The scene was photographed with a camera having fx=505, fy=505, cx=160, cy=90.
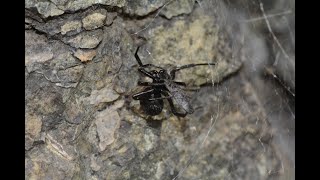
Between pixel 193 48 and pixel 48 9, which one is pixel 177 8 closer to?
pixel 193 48

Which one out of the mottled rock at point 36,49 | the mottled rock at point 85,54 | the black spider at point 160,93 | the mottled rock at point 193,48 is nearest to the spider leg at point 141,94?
the black spider at point 160,93

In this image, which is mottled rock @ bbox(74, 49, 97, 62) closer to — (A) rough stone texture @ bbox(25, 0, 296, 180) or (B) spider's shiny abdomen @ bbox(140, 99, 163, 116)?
(A) rough stone texture @ bbox(25, 0, 296, 180)

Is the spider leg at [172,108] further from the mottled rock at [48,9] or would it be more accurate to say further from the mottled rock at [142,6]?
the mottled rock at [48,9]

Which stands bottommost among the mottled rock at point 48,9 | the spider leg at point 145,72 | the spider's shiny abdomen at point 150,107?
the spider's shiny abdomen at point 150,107

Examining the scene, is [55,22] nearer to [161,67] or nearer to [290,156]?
[161,67]

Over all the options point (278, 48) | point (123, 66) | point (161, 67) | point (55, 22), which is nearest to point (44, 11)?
point (55, 22)

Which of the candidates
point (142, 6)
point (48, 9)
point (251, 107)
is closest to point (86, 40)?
point (48, 9)

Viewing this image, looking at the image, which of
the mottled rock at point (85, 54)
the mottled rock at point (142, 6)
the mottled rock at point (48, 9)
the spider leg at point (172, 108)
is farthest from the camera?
the spider leg at point (172, 108)
